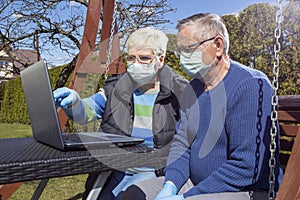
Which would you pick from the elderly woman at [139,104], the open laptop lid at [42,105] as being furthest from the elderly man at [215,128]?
the open laptop lid at [42,105]

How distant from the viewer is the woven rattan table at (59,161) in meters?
1.10

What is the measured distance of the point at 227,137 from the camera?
1.51 m

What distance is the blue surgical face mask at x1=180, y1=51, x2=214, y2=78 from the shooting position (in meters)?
1.69

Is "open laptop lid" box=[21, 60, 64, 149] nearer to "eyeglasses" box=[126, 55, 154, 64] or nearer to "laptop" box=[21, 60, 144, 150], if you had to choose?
"laptop" box=[21, 60, 144, 150]

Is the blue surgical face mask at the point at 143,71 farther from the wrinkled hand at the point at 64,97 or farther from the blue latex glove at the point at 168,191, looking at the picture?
the blue latex glove at the point at 168,191

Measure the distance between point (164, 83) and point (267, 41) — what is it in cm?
213

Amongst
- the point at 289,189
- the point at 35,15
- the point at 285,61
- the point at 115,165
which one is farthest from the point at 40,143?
the point at 35,15

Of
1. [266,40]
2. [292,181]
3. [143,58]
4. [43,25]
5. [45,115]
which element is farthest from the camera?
[43,25]

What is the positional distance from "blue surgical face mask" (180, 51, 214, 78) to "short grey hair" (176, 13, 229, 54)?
A: 0.30ft

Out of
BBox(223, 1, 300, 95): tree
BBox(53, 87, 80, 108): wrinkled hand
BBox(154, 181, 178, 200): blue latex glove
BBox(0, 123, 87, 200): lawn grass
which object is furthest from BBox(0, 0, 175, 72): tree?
BBox(154, 181, 178, 200): blue latex glove

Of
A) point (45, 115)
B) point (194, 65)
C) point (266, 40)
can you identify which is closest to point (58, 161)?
point (45, 115)

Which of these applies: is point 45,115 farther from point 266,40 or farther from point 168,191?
point 266,40

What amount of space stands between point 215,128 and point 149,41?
740mm

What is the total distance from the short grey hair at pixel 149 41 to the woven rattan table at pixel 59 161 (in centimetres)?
75
